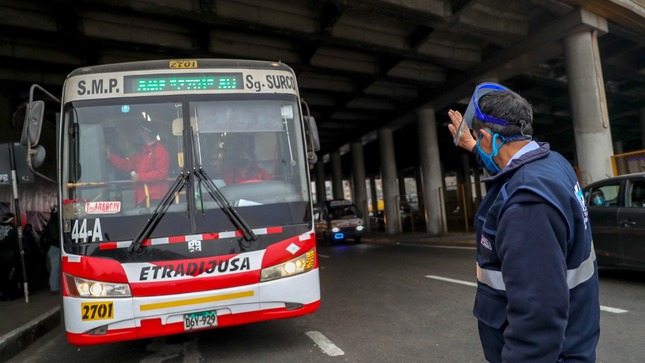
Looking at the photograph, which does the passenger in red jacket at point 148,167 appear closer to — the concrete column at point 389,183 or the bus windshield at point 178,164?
the bus windshield at point 178,164

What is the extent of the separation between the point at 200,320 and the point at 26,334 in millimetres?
3311

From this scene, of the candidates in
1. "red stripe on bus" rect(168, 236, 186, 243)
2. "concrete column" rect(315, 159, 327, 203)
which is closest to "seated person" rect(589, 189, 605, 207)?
"red stripe on bus" rect(168, 236, 186, 243)

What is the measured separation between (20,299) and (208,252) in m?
6.51

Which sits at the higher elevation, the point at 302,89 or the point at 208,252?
the point at 302,89

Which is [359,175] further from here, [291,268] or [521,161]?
[521,161]

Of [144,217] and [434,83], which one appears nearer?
[144,217]

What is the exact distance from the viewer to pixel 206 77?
16.3 feet

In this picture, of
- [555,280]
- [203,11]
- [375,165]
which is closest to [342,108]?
[203,11]

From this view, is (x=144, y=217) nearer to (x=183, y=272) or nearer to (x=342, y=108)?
(x=183, y=272)

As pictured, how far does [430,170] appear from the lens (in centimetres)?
2227

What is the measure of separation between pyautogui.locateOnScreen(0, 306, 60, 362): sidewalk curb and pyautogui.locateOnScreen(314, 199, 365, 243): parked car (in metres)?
14.9

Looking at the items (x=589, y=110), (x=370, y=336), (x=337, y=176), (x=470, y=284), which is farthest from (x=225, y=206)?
(x=337, y=176)

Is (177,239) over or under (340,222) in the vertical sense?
over

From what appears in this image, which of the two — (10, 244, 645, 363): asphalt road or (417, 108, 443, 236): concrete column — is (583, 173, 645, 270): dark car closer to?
(10, 244, 645, 363): asphalt road
